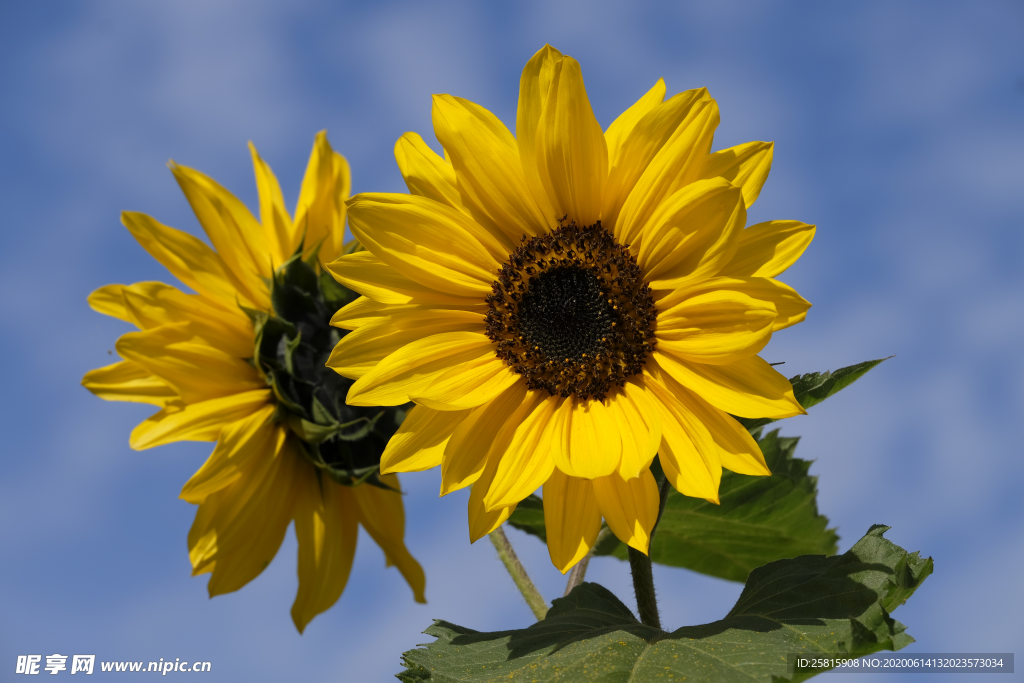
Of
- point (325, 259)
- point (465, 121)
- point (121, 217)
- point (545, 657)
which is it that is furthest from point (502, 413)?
point (121, 217)

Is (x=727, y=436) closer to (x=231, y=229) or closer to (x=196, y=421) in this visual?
(x=196, y=421)

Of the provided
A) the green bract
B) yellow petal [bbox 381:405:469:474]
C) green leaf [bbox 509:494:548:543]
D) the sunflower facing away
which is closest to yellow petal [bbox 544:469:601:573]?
the sunflower facing away

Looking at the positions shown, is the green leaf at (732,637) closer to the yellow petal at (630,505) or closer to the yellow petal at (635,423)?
the yellow petal at (630,505)

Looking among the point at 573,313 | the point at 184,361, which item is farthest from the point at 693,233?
the point at 184,361

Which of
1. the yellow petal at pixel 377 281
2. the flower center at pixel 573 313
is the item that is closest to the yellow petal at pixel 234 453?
the yellow petal at pixel 377 281

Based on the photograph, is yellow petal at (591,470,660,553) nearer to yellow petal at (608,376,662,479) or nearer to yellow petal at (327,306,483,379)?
yellow petal at (608,376,662,479)

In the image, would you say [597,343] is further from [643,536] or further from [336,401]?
[336,401]
